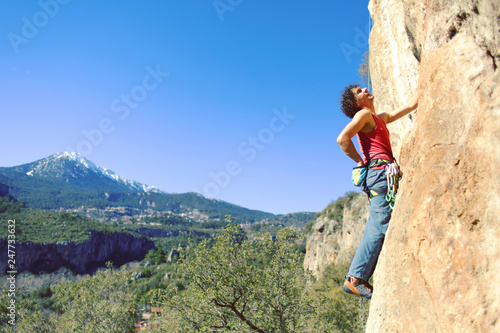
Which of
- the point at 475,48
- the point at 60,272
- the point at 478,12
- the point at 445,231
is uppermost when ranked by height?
the point at 478,12

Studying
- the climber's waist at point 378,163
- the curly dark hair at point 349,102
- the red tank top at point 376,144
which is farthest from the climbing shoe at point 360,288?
the curly dark hair at point 349,102

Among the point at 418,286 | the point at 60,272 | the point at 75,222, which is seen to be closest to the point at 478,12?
the point at 418,286

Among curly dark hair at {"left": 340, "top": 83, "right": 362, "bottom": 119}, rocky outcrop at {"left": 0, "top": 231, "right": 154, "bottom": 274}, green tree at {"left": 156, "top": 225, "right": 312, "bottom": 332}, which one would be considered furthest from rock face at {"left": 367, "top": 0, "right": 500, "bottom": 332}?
rocky outcrop at {"left": 0, "top": 231, "right": 154, "bottom": 274}

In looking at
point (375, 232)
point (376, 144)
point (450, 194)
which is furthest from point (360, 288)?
point (376, 144)

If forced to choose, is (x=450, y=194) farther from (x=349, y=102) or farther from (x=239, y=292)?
(x=239, y=292)

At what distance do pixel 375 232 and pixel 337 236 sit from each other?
57618 millimetres

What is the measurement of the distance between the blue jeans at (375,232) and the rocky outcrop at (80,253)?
96.9 metres

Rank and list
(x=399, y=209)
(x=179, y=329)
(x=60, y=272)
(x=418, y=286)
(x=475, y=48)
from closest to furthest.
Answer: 1. (x=418, y=286)
2. (x=475, y=48)
3. (x=399, y=209)
4. (x=179, y=329)
5. (x=60, y=272)

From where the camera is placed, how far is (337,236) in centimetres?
5900

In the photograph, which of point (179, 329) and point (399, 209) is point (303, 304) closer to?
point (179, 329)

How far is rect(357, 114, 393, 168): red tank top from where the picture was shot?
4402 millimetres

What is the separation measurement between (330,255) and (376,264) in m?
58.0

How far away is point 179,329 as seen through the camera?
15.4 meters

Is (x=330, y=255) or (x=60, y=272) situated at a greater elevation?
(x=330, y=255)
